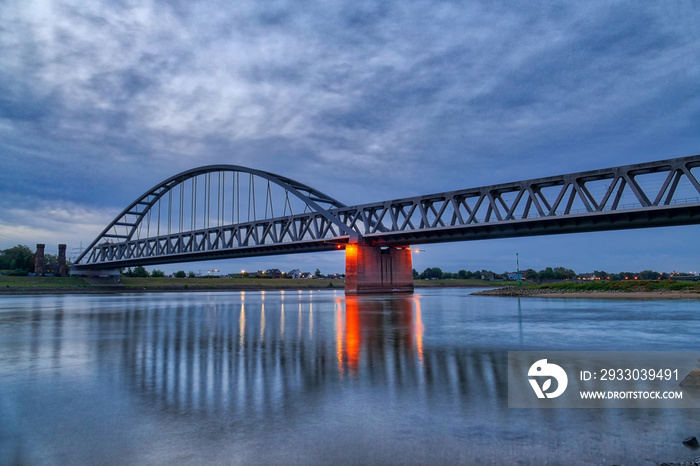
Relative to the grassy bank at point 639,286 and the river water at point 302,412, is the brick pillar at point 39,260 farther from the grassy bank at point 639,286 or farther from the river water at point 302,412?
the grassy bank at point 639,286

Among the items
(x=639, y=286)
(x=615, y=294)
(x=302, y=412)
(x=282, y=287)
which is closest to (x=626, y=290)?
(x=639, y=286)

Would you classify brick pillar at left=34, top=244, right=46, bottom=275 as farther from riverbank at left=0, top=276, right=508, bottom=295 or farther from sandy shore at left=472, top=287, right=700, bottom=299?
sandy shore at left=472, top=287, right=700, bottom=299

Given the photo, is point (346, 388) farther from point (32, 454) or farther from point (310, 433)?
point (32, 454)

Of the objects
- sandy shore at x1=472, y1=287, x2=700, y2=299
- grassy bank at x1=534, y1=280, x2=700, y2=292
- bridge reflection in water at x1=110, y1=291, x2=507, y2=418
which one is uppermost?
bridge reflection in water at x1=110, y1=291, x2=507, y2=418

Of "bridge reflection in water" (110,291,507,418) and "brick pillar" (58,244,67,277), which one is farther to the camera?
"brick pillar" (58,244,67,277)

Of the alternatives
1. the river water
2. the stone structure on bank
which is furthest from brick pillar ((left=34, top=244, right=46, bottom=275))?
the river water

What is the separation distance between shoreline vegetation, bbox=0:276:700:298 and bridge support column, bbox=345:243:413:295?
49.5 feet

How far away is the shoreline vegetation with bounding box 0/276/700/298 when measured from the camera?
193ft

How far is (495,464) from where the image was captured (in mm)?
4934

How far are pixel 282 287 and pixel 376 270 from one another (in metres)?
81.7

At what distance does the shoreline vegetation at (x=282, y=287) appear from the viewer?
5894 cm

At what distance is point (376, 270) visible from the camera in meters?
77.8

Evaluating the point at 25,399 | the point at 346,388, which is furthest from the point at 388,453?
the point at 25,399

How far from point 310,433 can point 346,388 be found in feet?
8.72
